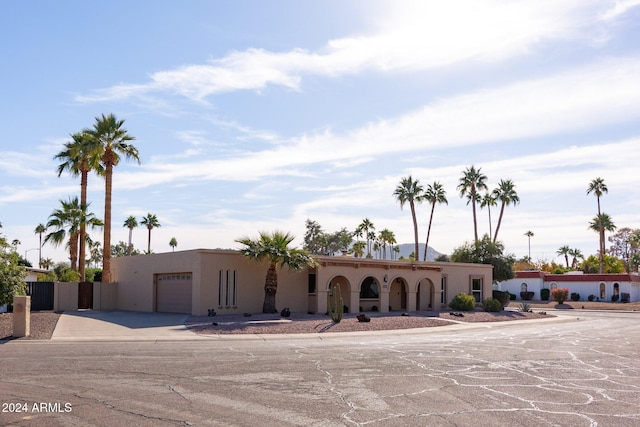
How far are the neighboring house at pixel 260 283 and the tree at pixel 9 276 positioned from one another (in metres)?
8.17

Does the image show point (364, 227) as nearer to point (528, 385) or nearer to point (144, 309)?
point (144, 309)

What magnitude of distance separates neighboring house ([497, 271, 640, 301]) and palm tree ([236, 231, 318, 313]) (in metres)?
42.7

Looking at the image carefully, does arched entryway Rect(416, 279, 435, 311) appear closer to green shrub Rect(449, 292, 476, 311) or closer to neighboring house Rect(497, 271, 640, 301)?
green shrub Rect(449, 292, 476, 311)

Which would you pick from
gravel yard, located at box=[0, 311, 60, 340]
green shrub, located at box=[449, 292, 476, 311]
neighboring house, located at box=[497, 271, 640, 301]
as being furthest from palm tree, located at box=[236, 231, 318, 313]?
neighboring house, located at box=[497, 271, 640, 301]

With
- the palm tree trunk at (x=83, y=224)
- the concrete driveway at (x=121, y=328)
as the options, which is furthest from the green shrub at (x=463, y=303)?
the palm tree trunk at (x=83, y=224)

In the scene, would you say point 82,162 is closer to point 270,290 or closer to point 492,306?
point 270,290

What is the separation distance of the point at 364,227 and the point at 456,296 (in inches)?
2275

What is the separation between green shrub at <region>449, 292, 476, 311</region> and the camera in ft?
132

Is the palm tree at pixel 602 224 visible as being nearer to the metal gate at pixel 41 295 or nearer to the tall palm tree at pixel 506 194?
the tall palm tree at pixel 506 194

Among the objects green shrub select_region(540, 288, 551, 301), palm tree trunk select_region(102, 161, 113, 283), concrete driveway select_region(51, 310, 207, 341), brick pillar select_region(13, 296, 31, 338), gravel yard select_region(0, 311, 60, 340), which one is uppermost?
palm tree trunk select_region(102, 161, 113, 283)

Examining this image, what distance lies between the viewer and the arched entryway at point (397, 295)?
41.0 m

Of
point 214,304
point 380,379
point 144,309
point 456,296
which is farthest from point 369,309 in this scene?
point 380,379

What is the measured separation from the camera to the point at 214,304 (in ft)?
102

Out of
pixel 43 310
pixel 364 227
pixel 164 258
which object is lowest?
pixel 43 310
